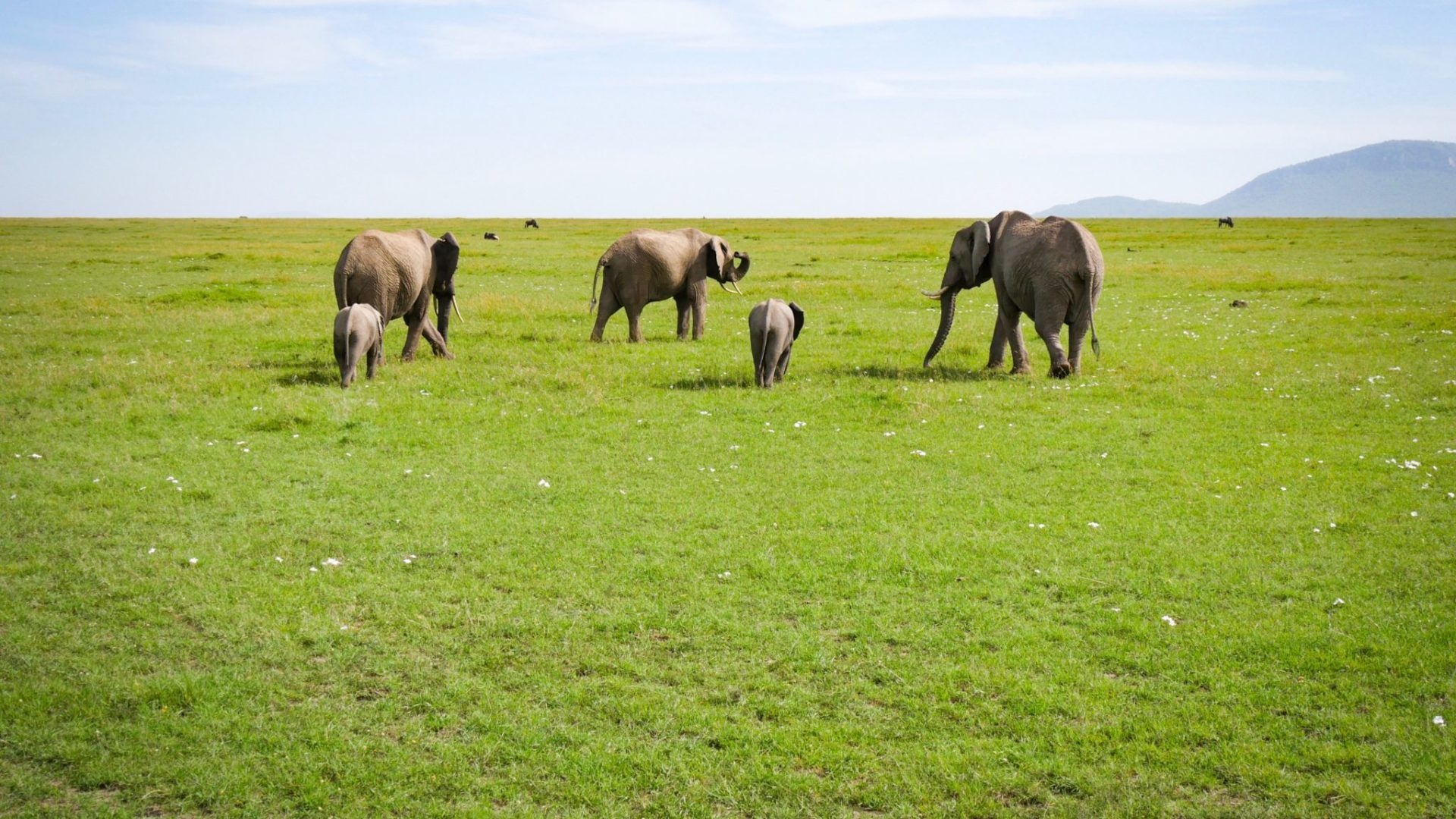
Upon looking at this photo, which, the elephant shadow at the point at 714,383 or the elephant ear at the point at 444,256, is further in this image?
the elephant ear at the point at 444,256

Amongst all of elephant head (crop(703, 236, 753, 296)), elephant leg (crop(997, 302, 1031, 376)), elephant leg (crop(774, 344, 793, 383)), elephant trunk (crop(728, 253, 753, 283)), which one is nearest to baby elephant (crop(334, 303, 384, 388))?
elephant leg (crop(774, 344, 793, 383))

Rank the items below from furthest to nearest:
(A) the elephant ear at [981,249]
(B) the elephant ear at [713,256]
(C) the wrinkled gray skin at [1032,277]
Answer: (B) the elephant ear at [713,256]
(A) the elephant ear at [981,249]
(C) the wrinkled gray skin at [1032,277]

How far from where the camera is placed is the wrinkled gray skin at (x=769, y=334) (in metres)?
17.0

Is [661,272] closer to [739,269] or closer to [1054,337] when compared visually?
[739,269]

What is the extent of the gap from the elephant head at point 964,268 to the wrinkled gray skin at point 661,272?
213 inches

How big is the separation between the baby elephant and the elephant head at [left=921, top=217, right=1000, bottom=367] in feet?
33.6

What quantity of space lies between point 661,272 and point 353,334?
25.1ft

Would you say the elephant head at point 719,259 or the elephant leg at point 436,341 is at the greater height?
the elephant head at point 719,259

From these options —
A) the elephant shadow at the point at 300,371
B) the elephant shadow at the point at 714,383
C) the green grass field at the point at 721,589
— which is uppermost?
the elephant shadow at the point at 300,371

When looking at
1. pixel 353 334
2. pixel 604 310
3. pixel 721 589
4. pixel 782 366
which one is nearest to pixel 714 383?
pixel 782 366

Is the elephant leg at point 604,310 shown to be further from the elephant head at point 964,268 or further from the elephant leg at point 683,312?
the elephant head at point 964,268

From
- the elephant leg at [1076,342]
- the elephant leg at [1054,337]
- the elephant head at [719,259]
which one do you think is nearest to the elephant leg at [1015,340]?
the elephant leg at [1054,337]

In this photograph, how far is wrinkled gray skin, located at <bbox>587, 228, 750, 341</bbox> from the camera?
21.9m

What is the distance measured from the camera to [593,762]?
6.21m
